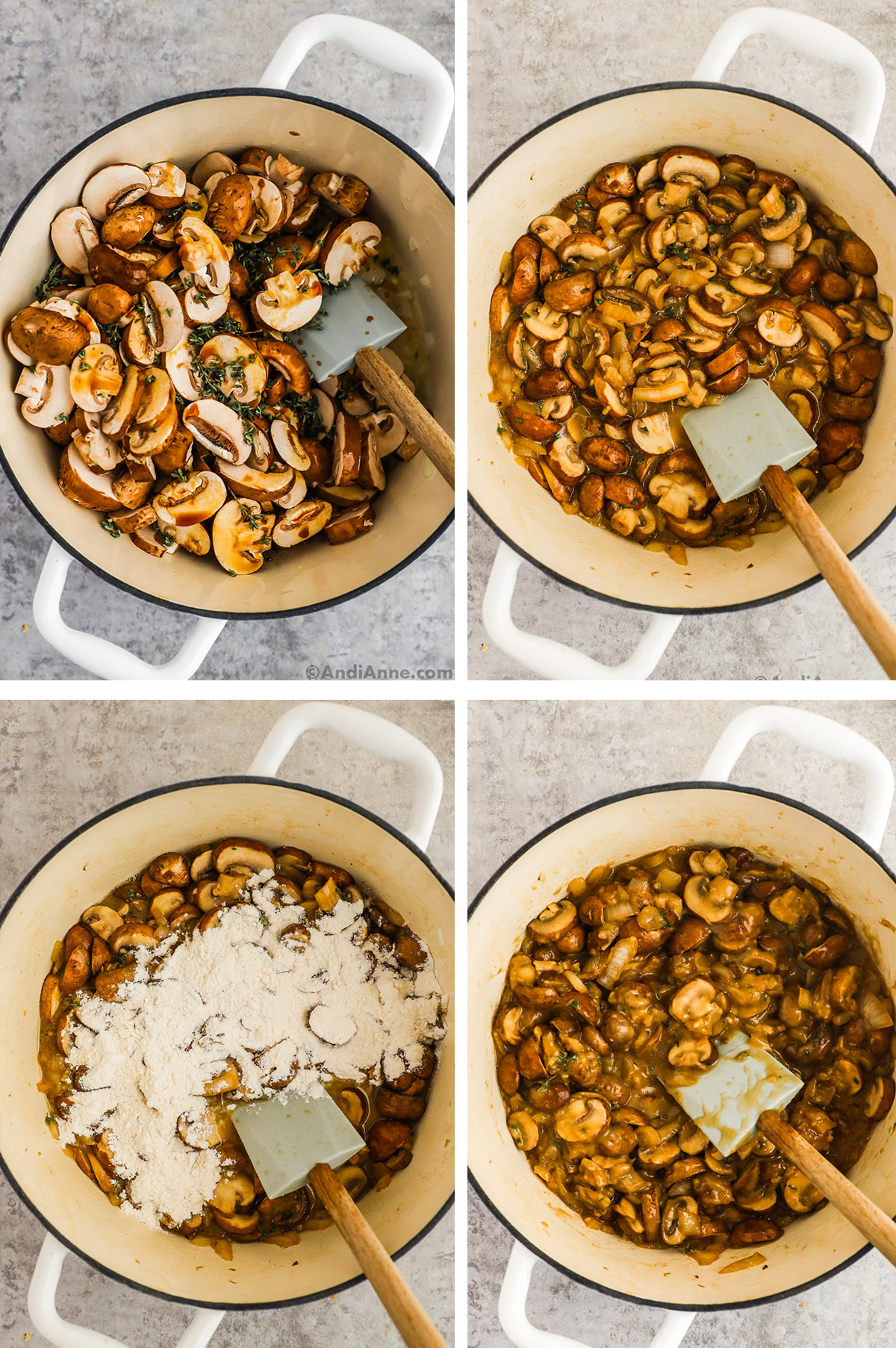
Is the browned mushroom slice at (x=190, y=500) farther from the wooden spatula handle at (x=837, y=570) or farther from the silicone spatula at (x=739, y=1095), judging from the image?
the silicone spatula at (x=739, y=1095)

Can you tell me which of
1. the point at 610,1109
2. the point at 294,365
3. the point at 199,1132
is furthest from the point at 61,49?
the point at 610,1109

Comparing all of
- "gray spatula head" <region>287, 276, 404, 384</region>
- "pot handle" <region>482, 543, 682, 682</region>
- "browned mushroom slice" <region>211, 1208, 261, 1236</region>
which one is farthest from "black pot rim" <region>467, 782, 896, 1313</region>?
"gray spatula head" <region>287, 276, 404, 384</region>

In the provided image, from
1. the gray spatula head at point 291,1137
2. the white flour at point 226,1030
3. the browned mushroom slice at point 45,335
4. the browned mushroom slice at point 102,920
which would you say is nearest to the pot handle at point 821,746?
the white flour at point 226,1030

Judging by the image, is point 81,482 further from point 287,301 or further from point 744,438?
point 744,438

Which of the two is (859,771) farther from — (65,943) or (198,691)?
(65,943)

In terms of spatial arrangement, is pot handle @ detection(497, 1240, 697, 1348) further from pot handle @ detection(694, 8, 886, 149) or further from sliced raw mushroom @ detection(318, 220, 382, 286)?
pot handle @ detection(694, 8, 886, 149)
